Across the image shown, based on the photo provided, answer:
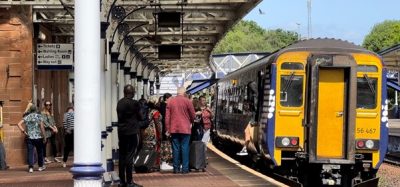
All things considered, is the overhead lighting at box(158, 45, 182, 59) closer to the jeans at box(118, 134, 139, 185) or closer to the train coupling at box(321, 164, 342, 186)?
the train coupling at box(321, 164, 342, 186)

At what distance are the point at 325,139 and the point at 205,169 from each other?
3145mm

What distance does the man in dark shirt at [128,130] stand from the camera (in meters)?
13.2

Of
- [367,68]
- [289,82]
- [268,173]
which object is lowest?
[268,173]

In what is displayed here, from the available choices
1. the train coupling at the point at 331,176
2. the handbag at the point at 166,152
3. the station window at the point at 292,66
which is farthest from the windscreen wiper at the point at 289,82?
the handbag at the point at 166,152

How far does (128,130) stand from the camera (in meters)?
13.1

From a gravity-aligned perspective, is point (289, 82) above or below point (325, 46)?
below

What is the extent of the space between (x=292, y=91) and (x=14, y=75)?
25.6 feet

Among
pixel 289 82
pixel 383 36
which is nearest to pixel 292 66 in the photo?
pixel 289 82

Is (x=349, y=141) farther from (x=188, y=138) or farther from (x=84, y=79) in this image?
(x=84, y=79)

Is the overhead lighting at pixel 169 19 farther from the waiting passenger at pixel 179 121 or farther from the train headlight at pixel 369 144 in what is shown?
Answer: the train headlight at pixel 369 144

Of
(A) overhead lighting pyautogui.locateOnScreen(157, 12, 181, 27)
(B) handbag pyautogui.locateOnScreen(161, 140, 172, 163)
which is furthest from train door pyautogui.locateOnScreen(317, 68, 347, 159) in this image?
(A) overhead lighting pyautogui.locateOnScreen(157, 12, 181, 27)

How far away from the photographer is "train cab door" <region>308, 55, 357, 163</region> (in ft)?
51.9

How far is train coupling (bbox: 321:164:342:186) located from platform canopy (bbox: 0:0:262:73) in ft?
16.3

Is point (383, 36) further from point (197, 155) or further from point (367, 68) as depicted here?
point (197, 155)
